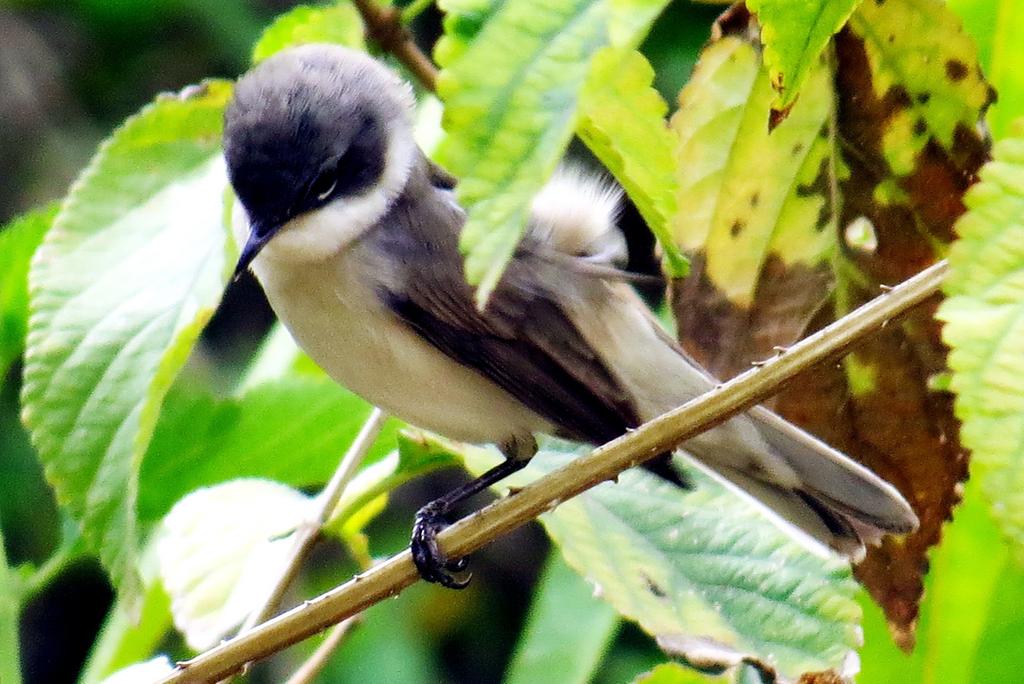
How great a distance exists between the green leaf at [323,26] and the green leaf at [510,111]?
2.25 ft

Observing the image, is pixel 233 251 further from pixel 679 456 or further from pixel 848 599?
pixel 848 599

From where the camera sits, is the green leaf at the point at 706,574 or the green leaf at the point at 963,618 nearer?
the green leaf at the point at 706,574

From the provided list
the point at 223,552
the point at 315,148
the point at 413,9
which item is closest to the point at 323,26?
the point at 413,9

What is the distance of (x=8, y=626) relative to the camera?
4.31ft

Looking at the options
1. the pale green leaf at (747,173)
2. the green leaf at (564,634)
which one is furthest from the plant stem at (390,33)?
the green leaf at (564,634)

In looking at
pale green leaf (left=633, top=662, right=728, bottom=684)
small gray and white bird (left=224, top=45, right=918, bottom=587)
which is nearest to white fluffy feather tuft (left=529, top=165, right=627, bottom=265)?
small gray and white bird (left=224, top=45, right=918, bottom=587)

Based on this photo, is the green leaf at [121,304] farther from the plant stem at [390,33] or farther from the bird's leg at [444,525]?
the bird's leg at [444,525]

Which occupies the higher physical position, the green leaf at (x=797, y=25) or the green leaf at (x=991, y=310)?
the green leaf at (x=797, y=25)

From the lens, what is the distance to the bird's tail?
141cm

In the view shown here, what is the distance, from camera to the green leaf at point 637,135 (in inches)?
35.1

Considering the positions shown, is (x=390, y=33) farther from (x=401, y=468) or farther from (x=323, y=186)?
(x=401, y=468)

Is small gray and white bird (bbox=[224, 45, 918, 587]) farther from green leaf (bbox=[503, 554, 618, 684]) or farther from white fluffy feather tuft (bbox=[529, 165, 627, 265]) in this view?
green leaf (bbox=[503, 554, 618, 684])

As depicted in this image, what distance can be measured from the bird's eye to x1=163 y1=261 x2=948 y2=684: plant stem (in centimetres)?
61

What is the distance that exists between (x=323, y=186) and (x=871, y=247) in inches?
29.7
